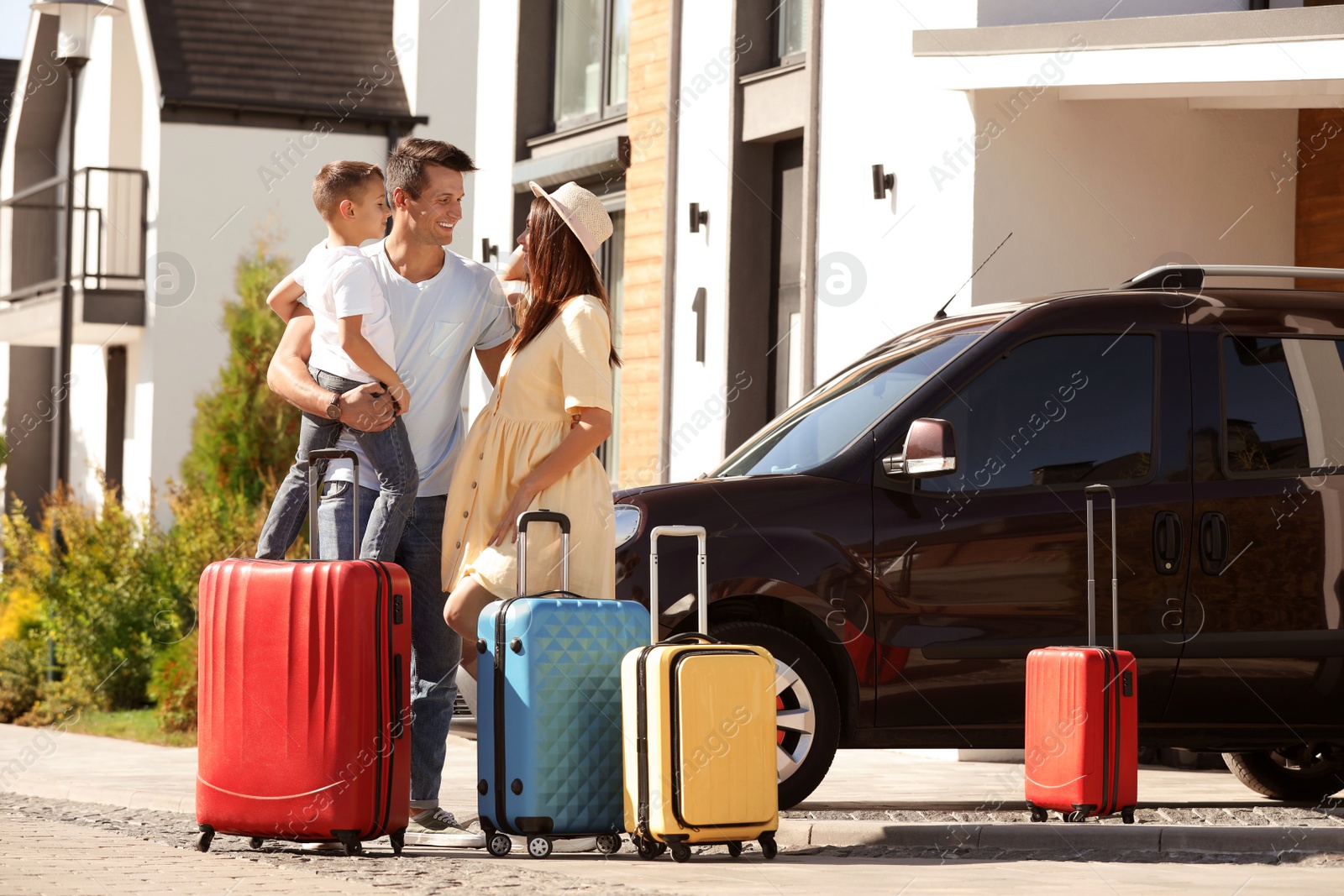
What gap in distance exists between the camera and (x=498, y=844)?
6043 mm

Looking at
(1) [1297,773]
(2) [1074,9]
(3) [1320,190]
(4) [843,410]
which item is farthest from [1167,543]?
(3) [1320,190]

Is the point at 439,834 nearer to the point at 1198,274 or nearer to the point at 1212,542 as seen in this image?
the point at 1212,542

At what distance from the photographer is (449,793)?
28.3 ft

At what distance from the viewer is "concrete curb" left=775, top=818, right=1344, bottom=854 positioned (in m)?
6.56

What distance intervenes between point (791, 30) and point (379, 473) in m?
8.51

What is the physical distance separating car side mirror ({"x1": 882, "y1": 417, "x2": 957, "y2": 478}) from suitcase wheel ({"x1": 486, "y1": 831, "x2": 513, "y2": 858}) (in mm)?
2142

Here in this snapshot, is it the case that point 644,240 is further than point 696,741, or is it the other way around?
point 644,240

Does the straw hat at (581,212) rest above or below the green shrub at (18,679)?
above

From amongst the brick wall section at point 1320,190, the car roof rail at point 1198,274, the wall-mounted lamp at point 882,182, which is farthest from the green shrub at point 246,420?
the car roof rail at point 1198,274

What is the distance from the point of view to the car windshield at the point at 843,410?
764 cm

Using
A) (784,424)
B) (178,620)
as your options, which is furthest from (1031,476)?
(178,620)

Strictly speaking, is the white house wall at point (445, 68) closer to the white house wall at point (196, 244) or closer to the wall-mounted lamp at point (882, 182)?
the white house wall at point (196, 244)

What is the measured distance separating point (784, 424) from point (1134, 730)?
1971 mm

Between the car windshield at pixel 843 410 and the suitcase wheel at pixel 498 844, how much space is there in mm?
2118
